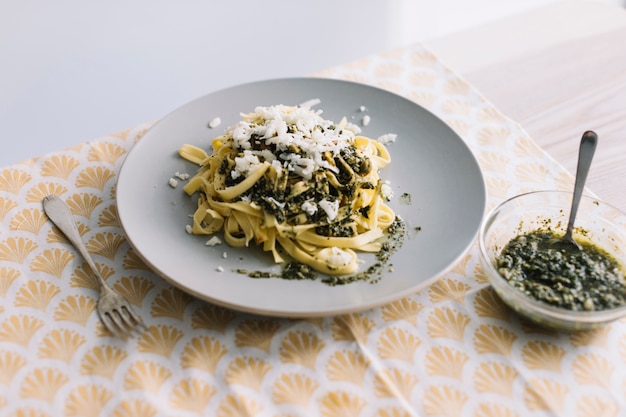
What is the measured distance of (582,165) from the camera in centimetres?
200

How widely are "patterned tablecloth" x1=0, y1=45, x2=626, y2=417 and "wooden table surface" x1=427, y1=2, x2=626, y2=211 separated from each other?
0.76m

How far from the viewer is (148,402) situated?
5.65ft

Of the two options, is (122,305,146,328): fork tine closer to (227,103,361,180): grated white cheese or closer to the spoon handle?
(227,103,361,180): grated white cheese

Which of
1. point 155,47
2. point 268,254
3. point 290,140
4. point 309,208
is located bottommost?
point 155,47

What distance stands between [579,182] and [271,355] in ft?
3.46

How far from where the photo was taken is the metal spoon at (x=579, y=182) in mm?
1977

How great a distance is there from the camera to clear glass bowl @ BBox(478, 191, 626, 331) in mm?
1862

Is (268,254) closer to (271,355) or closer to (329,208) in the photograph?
(329,208)

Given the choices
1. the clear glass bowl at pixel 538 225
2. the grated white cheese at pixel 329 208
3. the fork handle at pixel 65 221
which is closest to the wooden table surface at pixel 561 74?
the clear glass bowl at pixel 538 225

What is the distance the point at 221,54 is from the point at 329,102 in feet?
9.92

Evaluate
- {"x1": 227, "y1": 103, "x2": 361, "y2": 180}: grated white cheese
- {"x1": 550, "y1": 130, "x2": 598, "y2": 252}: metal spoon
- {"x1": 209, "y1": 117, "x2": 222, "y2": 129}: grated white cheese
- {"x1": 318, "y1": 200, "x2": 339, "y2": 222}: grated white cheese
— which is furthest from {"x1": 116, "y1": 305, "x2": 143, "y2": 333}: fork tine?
{"x1": 550, "y1": 130, "x2": 598, "y2": 252}: metal spoon

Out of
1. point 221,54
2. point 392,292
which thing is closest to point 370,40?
point 221,54

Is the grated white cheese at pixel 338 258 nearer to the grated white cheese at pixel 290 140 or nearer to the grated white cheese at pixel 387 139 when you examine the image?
the grated white cheese at pixel 290 140

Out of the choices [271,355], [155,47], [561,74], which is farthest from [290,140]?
[155,47]
